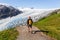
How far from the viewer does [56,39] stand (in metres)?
33.8

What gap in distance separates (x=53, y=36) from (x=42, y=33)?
3.08 meters

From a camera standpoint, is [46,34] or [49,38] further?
[46,34]

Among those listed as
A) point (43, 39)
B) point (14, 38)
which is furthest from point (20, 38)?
point (43, 39)

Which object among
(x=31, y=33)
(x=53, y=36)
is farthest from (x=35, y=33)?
(x=53, y=36)

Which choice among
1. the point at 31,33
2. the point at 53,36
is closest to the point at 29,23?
the point at 31,33

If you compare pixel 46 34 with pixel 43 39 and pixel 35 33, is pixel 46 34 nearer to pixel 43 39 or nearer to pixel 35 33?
pixel 35 33

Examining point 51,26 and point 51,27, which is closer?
point 51,27

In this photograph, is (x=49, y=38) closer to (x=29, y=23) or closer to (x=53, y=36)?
(x=53, y=36)

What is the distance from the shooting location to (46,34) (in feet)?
124

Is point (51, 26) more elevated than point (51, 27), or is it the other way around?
point (51, 27)

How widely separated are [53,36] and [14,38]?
4.97 metres

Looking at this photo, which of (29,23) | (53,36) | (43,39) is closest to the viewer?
(43,39)

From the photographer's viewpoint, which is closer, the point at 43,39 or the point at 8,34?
the point at 43,39

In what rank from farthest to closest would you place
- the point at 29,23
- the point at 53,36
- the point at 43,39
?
the point at 29,23 < the point at 53,36 < the point at 43,39
